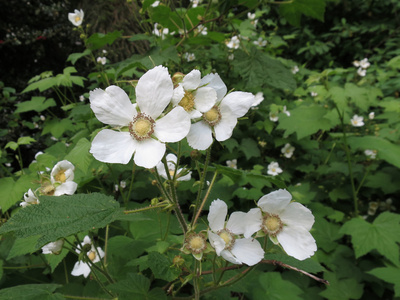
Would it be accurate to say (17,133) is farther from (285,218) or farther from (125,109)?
(285,218)

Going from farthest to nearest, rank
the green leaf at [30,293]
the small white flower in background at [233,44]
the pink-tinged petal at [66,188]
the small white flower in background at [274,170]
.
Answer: the small white flower in background at [233,44], the small white flower in background at [274,170], the pink-tinged petal at [66,188], the green leaf at [30,293]

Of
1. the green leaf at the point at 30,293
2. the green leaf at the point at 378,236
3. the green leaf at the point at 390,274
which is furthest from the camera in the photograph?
the green leaf at the point at 378,236

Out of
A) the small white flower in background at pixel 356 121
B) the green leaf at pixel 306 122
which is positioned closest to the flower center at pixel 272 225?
the green leaf at pixel 306 122

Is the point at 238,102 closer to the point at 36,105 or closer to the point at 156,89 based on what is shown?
the point at 156,89

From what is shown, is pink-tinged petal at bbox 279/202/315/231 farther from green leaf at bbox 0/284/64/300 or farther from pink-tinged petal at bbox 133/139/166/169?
green leaf at bbox 0/284/64/300

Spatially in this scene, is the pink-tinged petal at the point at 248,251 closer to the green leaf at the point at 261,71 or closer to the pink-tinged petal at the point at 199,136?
the pink-tinged petal at the point at 199,136

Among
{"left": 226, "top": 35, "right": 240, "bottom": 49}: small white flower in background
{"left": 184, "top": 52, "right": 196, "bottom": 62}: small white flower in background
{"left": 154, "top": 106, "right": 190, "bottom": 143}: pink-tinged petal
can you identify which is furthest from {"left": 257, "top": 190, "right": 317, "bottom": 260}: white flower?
{"left": 226, "top": 35, "right": 240, "bottom": 49}: small white flower in background

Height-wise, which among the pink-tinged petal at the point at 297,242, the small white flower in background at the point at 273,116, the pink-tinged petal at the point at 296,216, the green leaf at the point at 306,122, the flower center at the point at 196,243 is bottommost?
the small white flower in background at the point at 273,116

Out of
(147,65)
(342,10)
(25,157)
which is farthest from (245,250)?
(342,10)
